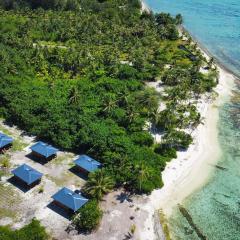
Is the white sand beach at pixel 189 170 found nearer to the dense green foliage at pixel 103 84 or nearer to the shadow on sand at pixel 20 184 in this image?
the dense green foliage at pixel 103 84

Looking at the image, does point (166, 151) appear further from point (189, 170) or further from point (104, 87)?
point (104, 87)

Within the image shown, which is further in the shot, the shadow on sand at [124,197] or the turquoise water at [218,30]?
the turquoise water at [218,30]

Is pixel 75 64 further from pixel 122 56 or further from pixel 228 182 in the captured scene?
pixel 228 182

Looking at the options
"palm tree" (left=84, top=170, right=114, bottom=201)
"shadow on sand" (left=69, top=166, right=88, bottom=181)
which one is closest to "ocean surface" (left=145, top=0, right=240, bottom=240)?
"palm tree" (left=84, top=170, right=114, bottom=201)

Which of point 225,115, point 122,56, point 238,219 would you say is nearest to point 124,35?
point 122,56

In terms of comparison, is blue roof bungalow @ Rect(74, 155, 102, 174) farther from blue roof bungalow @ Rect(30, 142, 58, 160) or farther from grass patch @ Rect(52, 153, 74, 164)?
blue roof bungalow @ Rect(30, 142, 58, 160)

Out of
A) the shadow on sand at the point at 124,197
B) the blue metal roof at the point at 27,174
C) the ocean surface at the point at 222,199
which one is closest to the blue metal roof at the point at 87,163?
the shadow on sand at the point at 124,197
